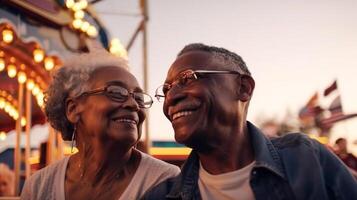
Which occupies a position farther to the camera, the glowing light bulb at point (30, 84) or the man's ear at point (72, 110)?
the glowing light bulb at point (30, 84)

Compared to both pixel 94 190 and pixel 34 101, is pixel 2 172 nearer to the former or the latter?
pixel 34 101

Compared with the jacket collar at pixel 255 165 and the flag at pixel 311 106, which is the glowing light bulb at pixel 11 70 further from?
the flag at pixel 311 106

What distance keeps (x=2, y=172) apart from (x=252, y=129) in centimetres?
732

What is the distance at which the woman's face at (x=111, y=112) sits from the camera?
237 cm

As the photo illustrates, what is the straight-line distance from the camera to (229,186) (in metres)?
1.82

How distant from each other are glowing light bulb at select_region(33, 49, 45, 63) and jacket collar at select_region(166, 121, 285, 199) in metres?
5.30

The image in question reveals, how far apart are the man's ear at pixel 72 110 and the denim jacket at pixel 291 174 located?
0.87 m

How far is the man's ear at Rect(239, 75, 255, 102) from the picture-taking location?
80.4 inches

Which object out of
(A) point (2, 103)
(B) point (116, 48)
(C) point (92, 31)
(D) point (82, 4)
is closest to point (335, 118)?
(B) point (116, 48)

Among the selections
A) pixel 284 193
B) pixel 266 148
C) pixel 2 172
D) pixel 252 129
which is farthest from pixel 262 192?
pixel 2 172

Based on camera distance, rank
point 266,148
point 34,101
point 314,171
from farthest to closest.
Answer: point 34,101, point 266,148, point 314,171

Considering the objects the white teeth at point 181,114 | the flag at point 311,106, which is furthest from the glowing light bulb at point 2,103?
the flag at point 311,106

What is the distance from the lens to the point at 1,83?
27.8 feet

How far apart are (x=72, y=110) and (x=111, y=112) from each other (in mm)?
387
